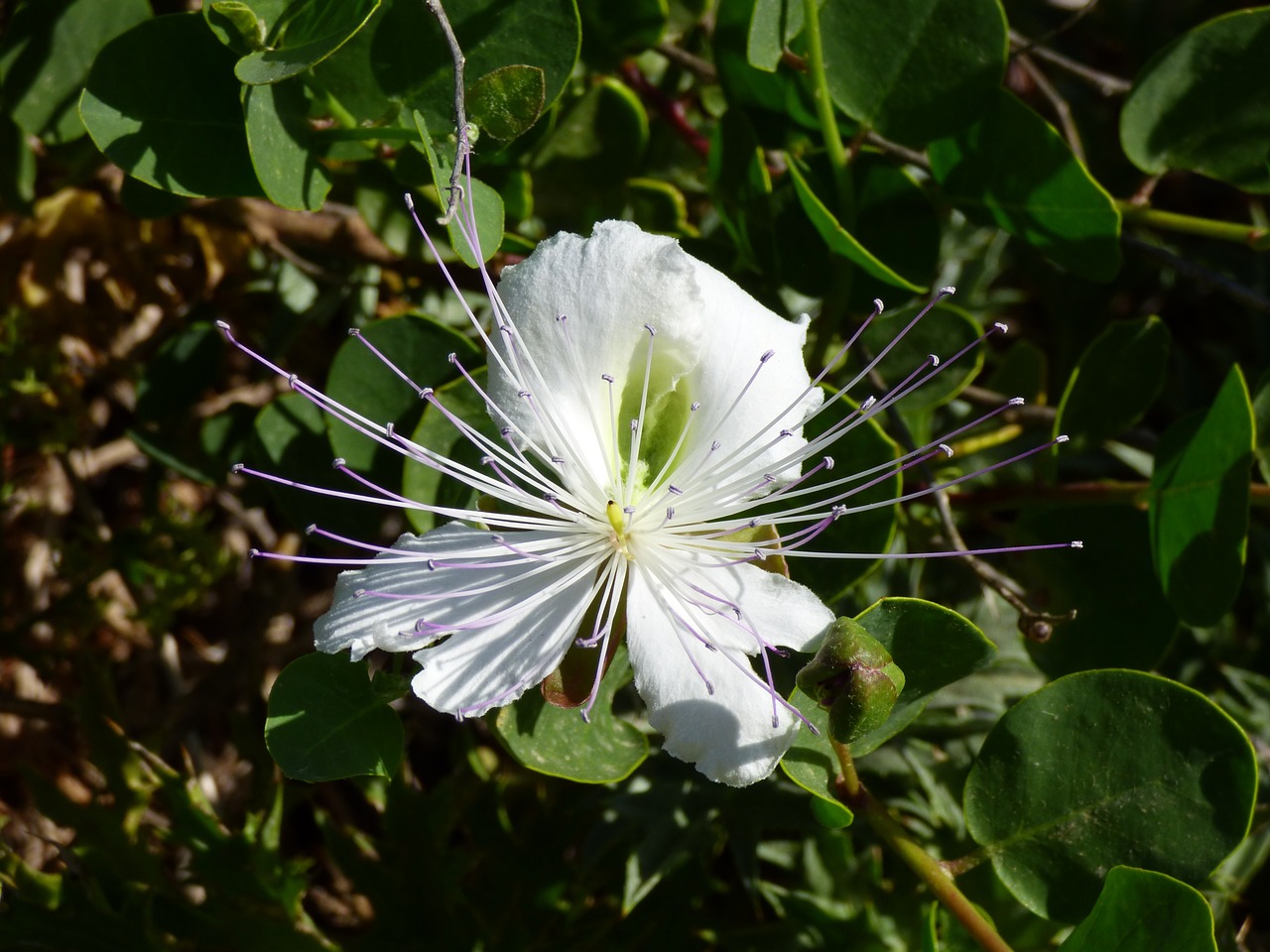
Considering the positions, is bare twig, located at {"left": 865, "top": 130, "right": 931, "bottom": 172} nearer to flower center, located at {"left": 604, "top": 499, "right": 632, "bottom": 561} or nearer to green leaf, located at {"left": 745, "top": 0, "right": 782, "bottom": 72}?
green leaf, located at {"left": 745, "top": 0, "right": 782, "bottom": 72}

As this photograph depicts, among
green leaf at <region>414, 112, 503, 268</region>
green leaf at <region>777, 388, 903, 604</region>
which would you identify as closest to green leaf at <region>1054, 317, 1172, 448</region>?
green leaf at <region>777, 388, 903, 604</region>

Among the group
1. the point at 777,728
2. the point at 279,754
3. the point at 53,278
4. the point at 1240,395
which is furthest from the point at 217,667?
the point at 1240,395

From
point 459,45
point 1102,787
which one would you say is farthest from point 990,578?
point 459,45

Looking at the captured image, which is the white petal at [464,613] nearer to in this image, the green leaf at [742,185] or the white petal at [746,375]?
the white petal at [746,375]

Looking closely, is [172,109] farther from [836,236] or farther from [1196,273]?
[1196,273]

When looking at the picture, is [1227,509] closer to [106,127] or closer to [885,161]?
[885,161]
